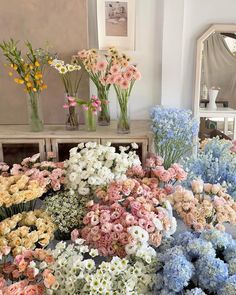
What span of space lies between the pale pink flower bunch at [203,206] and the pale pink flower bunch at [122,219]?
0.21ft

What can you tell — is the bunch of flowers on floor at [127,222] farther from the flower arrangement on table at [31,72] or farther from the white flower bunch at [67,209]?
the flower arrangement on table at [31,72]

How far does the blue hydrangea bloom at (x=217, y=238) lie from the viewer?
86cm

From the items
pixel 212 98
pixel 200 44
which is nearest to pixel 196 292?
pixel 212 98

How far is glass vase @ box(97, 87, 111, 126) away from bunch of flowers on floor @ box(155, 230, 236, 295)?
1063 millimetres

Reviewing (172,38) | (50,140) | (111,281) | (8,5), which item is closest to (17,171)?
(50,140)

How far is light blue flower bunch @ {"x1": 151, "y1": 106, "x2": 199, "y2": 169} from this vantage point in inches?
62.2

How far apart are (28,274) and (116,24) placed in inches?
62.2

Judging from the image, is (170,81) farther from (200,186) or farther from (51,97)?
(200,186)

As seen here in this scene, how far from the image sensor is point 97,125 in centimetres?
179

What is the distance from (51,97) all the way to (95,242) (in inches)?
46.8

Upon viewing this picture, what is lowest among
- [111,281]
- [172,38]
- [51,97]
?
[111,281]

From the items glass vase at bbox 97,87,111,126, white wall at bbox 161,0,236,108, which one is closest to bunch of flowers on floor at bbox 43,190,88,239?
glass vase at bbox 97,87,111,126

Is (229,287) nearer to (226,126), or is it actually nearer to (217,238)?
(217,238)

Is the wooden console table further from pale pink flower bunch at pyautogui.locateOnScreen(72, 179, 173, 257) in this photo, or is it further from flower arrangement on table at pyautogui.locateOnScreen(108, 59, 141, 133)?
pale pink flower bunch at pyautogui.locateOnScreen(72, 179, 173, 257)
